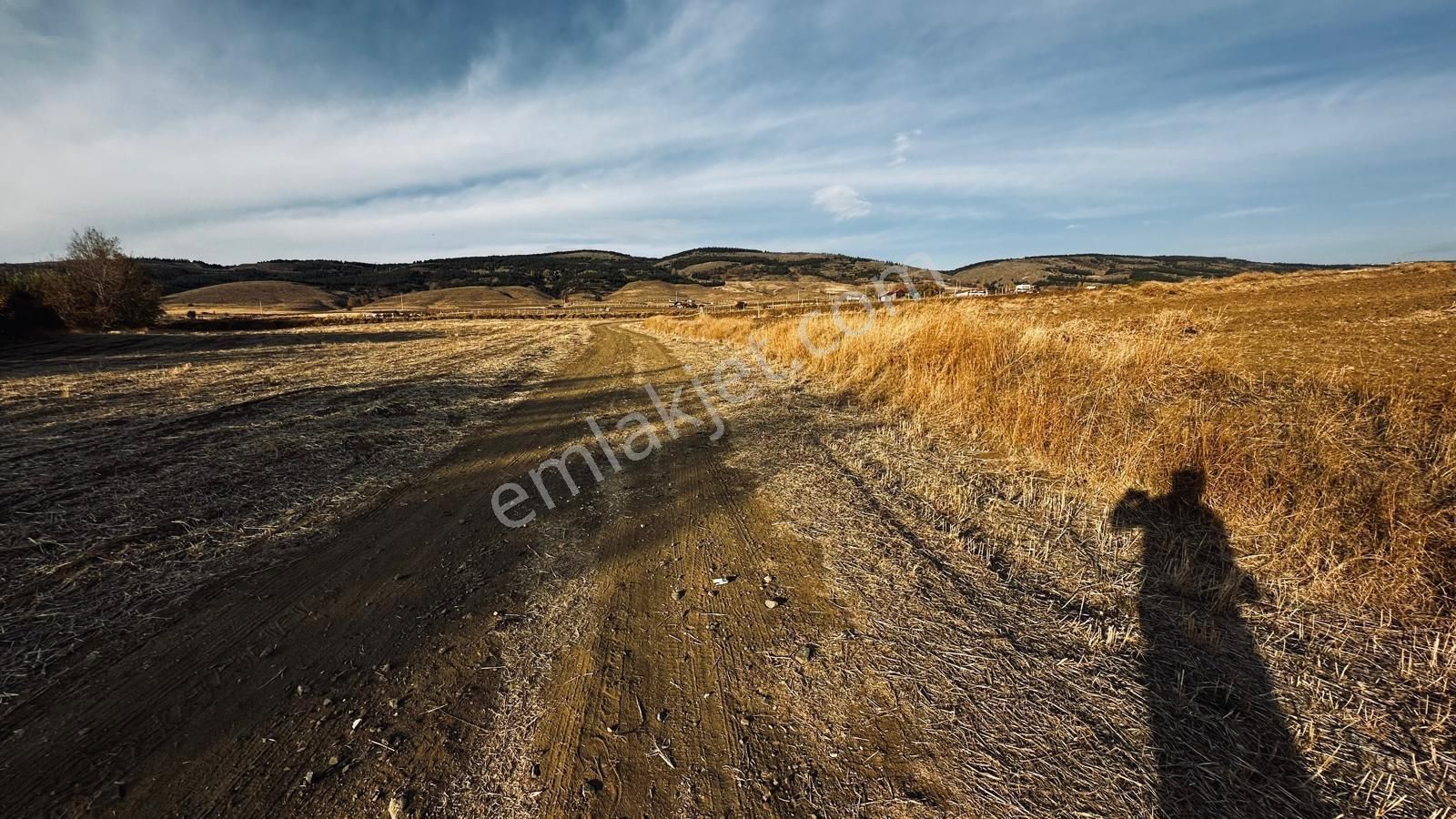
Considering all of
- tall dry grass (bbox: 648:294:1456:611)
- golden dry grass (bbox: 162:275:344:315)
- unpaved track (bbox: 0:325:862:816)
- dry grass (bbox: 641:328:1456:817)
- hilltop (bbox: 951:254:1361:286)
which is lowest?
unpaved track (bbox: 0:325:862:816)

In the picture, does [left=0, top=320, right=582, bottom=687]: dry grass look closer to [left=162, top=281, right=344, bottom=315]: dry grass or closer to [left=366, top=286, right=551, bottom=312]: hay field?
[left=366, top=286, right=551, bottom=312]: hay field

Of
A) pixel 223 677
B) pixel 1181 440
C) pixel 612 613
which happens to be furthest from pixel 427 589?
pixel 1181 440

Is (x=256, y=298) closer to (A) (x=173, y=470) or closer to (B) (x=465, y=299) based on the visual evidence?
(B) (x=465, y=299)

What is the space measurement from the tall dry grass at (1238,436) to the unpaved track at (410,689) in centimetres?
328

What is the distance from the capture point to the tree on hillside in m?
32.1

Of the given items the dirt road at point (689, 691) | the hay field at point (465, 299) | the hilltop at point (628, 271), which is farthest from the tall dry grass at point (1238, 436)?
the hay field at point (465, 299)

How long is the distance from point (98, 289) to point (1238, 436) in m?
54.3

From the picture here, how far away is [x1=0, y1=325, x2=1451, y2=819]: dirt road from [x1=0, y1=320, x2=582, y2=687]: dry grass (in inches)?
20.3

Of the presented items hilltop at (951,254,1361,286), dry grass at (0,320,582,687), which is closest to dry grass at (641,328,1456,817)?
dry grass at (0,320,582,687)

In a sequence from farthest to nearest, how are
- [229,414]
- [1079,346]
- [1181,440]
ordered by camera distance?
[229,414] → [1079,346] → [1181,440]

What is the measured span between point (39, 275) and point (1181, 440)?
181 feet

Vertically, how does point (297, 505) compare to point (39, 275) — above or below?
below

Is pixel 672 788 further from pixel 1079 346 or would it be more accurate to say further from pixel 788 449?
pixel 1079 346

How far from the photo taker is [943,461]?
593 centimetres
